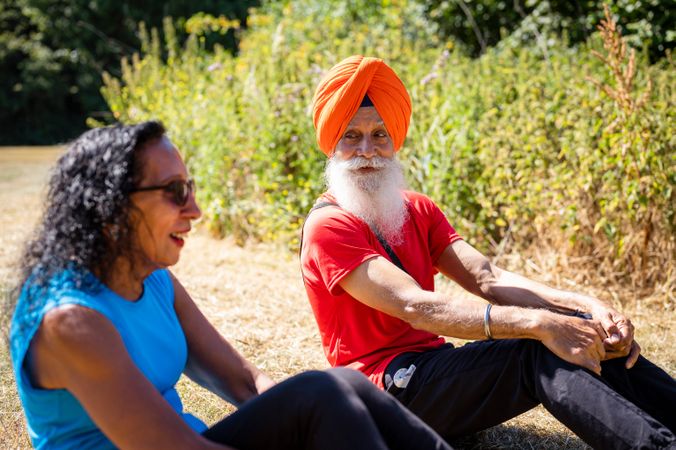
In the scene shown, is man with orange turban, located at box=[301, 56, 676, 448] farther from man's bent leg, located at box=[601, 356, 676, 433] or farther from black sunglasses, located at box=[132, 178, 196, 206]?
black sunglasses, located at box=[132, 178, 196, 206]

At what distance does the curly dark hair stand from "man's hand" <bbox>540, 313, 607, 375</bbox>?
4.53 feet

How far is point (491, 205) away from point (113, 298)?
3884mm

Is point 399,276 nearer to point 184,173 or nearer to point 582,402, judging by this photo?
point 582,402

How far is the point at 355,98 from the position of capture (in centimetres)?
300

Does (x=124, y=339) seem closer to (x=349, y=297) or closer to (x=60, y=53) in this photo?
(x=349, y=297)

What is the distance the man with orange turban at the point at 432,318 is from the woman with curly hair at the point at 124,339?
61cm

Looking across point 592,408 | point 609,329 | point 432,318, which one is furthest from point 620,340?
point 432,318

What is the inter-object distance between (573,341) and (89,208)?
1.57 m

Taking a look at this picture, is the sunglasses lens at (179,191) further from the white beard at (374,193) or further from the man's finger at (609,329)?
the man's finger at (609,329)

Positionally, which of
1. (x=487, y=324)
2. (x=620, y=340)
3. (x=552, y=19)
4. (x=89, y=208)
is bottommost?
(x=620, y=340)

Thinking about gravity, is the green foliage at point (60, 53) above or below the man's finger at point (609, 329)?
above

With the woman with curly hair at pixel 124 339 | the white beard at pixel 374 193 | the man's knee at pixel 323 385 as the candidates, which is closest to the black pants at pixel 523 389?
the white beard at pixel 374 193

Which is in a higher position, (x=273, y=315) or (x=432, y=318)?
(x=432, y=318)

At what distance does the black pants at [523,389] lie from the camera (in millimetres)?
2322
